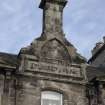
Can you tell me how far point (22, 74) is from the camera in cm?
2061

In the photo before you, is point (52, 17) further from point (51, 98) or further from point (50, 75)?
point (51, 98)

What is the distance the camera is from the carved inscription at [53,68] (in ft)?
68.9

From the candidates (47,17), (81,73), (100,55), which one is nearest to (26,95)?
(81,73)

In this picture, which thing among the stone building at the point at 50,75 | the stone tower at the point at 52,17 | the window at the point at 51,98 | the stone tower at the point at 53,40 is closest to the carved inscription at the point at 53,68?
the stone building at the point at 50,75

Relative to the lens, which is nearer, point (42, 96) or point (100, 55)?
point (42, 96)

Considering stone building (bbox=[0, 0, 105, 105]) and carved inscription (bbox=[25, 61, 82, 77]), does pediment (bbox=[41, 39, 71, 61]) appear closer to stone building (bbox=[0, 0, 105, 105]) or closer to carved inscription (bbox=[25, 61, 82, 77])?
stone building (bbox=[0, 0, 105, 105])

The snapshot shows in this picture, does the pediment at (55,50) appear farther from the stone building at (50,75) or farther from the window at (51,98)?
the window at (51,98)

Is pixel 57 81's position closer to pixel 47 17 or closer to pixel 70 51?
pixel 70 51

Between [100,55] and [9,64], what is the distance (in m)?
11.1

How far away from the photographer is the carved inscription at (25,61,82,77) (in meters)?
21.0

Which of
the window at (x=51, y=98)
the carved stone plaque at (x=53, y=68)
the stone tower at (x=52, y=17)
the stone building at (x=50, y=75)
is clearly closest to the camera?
the stone building at (x=50, y=75)

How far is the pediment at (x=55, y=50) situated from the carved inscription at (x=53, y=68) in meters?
0.56

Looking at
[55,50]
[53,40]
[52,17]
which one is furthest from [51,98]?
[52,17]

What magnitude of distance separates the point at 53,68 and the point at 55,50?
118cm
